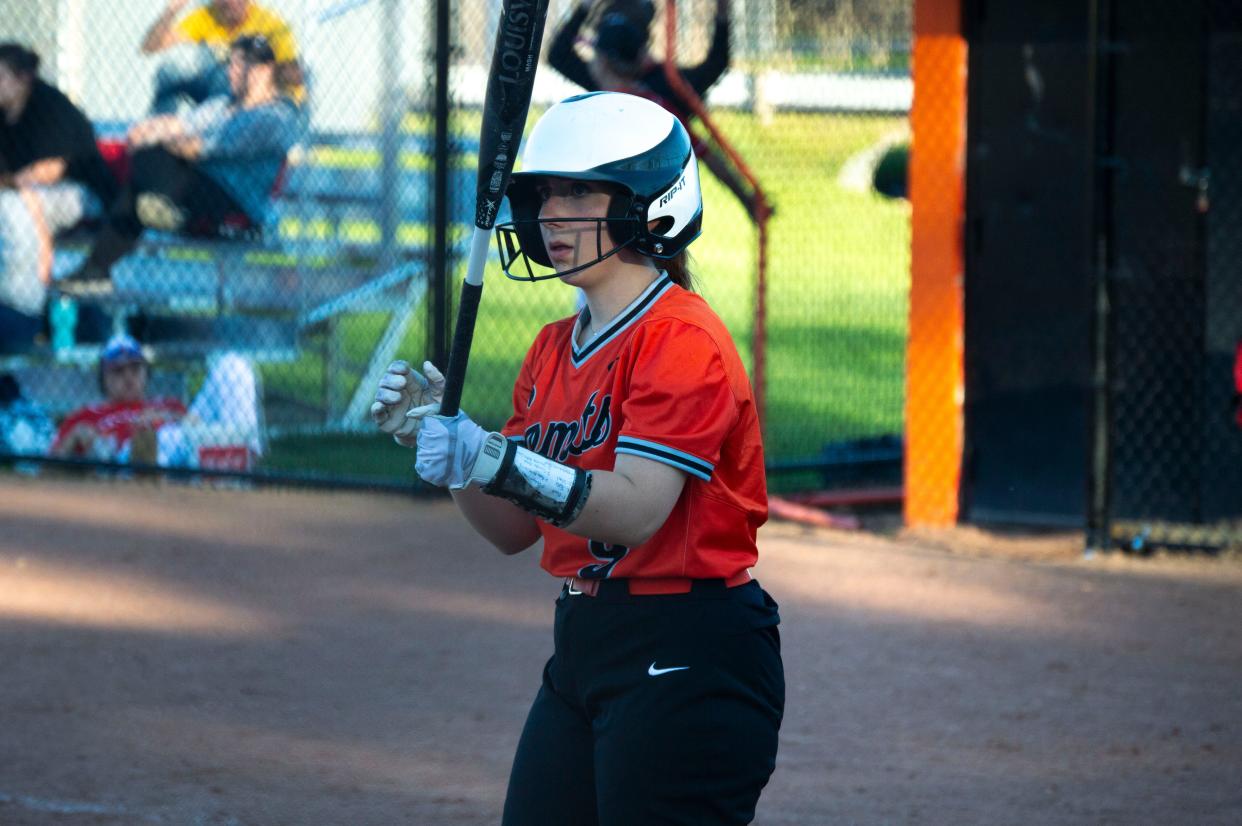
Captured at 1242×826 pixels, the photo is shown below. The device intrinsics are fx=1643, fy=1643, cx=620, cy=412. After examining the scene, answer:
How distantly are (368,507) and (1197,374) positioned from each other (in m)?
4.23

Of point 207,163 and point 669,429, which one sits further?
point 207,163

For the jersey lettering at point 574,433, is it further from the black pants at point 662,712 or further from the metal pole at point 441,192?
the metal pole at point 441,192

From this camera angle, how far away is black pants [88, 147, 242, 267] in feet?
31.7

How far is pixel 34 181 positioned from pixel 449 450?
26.6 ft

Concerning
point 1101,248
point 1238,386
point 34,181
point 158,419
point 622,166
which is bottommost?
point 158,419

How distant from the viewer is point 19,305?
9781mm

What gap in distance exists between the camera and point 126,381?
934cm

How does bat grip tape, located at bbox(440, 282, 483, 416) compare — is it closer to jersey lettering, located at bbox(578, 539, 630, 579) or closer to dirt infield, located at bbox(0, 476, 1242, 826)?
jersey lettering, located at bbox(578, 539, 630, 579)

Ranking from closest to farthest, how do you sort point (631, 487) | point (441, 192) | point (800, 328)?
point (631, 487) → point (441, 192) → point (800, 328)

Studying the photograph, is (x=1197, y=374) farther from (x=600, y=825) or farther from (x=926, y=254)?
(x=600, y=825)

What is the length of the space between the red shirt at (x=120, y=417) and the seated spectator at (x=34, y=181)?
72 centimetres

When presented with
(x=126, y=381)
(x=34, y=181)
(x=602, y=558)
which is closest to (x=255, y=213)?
(x=126, y=381)

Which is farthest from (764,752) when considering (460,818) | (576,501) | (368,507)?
(368,507)

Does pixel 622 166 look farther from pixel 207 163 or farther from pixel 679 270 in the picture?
pixel 207 163
